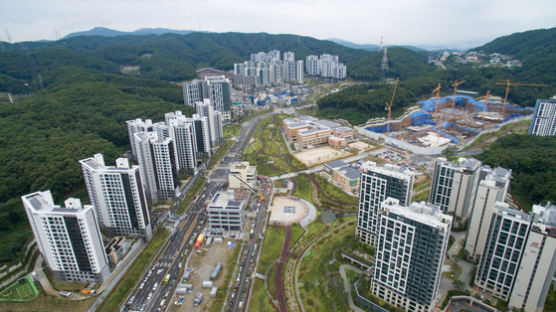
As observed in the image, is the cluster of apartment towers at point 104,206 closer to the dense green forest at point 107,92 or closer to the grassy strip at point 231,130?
the dense green forest at point 107,92

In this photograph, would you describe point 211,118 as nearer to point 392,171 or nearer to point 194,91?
point 194,91

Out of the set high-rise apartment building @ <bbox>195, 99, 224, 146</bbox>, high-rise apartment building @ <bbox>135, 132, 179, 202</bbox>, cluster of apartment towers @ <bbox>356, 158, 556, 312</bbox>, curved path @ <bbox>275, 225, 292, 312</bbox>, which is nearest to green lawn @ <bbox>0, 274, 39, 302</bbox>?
high-rise apartment building @ <bbox>135, 132, 179, 202</bbox>

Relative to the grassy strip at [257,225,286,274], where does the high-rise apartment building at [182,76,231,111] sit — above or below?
above

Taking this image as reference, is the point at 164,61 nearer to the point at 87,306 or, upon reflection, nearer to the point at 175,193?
the point at 175,193

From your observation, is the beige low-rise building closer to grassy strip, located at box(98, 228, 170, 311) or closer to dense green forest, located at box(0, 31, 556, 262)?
grassy strip, located at box(98, 228, 170, 311)

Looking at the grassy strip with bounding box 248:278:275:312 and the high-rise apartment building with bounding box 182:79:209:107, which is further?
the high-rise apartment building with bounding box 182:79:209:107
